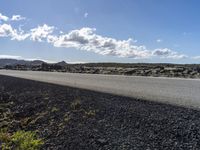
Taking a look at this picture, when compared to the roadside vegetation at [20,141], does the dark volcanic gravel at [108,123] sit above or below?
above

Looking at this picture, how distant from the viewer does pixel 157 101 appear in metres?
11.6

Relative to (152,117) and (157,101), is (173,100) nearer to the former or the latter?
(157,101)

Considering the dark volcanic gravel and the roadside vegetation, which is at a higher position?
the dark volcanic gravel

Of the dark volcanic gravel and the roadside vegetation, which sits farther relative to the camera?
the roadside vegetation

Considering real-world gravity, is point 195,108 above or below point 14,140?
above

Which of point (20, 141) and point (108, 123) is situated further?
point (108, 123)

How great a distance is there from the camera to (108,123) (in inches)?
340

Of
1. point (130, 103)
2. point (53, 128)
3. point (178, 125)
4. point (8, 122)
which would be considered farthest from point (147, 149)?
point (8, 122)

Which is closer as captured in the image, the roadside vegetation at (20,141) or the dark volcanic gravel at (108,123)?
the dark volcanic gravel at (108,123)

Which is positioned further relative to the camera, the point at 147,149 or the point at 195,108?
the point at 195,108

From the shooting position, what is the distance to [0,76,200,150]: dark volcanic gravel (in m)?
6.98

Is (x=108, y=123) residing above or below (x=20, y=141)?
above

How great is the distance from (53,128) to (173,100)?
16.1 feet

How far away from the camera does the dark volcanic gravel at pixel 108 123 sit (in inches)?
275
